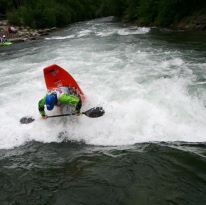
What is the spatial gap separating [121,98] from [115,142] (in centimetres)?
272

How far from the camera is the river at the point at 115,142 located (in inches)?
218

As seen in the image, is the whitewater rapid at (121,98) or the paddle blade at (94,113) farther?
the paddle blade at (94,113)

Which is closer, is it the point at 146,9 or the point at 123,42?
the point at 123,42

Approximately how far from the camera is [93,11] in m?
68.2

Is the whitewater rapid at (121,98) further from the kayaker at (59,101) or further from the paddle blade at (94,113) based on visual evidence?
the kayaker at (59,101)

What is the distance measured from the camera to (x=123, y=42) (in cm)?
2062

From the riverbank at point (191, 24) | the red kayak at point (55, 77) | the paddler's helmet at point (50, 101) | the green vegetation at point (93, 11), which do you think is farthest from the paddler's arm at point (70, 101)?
the green vegetation at point (93, 11)

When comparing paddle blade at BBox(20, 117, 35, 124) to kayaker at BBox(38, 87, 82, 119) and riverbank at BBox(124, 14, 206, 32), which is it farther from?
riverbank at BBox(124, 14, 206, 32)

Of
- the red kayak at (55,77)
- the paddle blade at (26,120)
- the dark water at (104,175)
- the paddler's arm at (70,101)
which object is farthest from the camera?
the red kayak at (55,77)

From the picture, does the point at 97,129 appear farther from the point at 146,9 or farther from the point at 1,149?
the point at 146,9

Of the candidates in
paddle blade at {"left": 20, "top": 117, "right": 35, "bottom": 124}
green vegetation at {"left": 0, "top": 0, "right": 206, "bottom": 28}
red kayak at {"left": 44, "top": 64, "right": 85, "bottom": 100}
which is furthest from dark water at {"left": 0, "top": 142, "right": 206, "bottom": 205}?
green vegetation at {"left": 0, "top": 0, "right": 206, "bottom": 28}

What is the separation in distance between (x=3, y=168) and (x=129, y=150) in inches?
107

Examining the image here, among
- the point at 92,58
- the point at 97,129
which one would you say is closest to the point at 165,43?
the point at 92,58

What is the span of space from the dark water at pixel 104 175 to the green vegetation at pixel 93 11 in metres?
21.3
